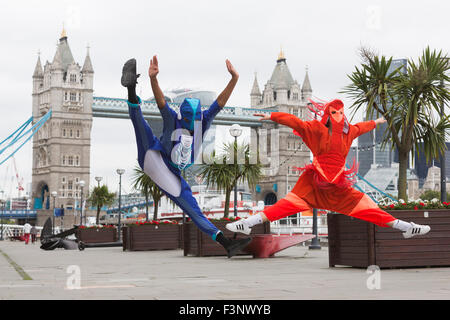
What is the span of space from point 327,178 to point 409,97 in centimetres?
506

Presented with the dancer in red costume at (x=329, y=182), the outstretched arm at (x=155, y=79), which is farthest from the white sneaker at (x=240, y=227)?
the outstretched arm at (x=155, y=79)

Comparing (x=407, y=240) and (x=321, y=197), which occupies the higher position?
(x=321, y=197)

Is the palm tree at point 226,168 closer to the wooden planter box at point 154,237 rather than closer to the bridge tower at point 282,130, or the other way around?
the wooden planter box at point 154,237

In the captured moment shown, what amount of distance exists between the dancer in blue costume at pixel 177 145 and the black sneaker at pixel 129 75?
30 cm

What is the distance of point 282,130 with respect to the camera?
11100 centimetres

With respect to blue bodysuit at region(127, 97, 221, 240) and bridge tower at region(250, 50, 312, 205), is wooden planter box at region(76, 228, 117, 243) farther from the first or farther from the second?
bridge tower at region(250, 50, 312, 205)

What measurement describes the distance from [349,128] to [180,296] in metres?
3.24

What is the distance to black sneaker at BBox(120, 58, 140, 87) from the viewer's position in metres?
6.12

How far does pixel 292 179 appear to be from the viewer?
107 m

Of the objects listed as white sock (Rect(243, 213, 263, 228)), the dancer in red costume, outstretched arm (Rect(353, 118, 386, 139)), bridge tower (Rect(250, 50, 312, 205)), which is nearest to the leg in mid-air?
the dancer in red costume

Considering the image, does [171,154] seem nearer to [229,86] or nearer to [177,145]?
[177,145]

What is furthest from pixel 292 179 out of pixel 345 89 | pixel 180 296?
pixel 180 296

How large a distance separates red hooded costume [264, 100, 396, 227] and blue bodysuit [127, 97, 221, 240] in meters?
1.44
